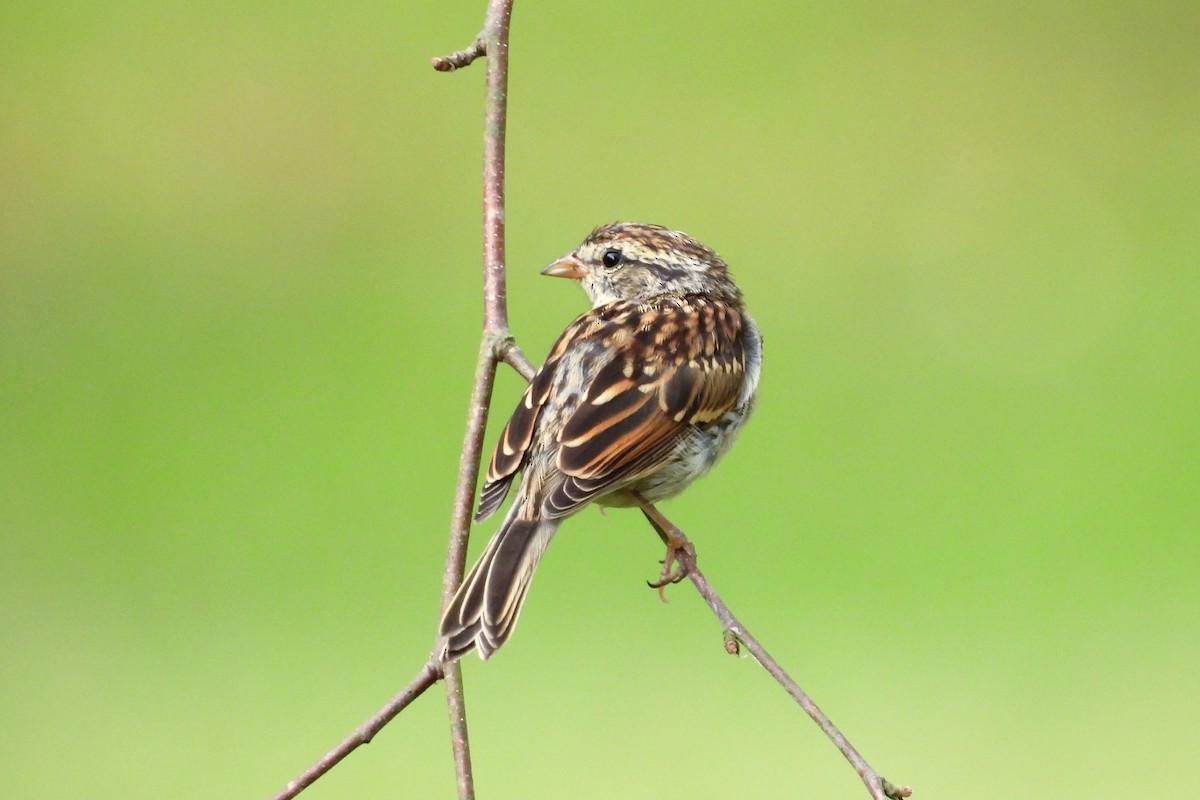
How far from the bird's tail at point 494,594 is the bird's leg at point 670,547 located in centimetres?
33

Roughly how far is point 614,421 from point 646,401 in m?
0.10

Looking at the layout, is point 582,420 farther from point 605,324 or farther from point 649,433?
point 605,324

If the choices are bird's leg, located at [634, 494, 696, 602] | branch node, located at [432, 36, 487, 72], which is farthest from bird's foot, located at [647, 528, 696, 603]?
branch node, located at [432, 36, 487, 72]

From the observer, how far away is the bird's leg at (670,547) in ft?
10.9

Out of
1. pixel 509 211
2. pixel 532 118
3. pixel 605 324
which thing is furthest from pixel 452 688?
pixel 532 118

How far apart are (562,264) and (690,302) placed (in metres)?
0.37

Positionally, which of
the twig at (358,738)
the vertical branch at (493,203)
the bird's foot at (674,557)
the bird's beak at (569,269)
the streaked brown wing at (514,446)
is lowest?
the bird's foot at (674,557)

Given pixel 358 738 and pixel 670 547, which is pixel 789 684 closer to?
pixel 358 738

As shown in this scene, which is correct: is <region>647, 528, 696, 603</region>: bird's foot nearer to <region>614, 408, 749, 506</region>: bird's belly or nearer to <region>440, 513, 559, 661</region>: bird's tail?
<region>614, 408, 749, 506</region>: bird's belly

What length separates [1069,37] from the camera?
11266 mm

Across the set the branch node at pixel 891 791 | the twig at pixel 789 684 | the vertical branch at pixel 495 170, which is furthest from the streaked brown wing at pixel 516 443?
the branch node at pixel 891 791

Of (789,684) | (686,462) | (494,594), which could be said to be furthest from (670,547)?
(789,684)

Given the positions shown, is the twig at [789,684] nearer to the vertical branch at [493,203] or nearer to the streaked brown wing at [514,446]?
the streaked brown wing at [514,446]

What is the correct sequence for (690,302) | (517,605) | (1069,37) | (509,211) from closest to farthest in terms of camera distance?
(517,605) < (690,302) < (509,211) < (1069,37)
